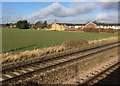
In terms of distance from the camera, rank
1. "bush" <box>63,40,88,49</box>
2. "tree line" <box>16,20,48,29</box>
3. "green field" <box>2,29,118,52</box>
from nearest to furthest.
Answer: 1. "bush" <box>63,40,88,49</box>
2. "green field" <box>2,29,118,52</box>
3. "tree line" <box>16,20,48,29</box>

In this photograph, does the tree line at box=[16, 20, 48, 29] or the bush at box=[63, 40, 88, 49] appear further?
the tree line at box=[16, 20, 48, 29]

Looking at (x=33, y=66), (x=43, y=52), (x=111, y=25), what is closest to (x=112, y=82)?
(x=33, y=66)

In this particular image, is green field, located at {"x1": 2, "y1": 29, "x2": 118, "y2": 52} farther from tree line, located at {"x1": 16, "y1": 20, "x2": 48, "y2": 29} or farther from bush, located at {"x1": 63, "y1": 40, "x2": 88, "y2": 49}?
tree line, located at {"x1": 16, "y1": 20, "x2": 48, "y2": 29}

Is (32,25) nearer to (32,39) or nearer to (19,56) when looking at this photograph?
(32,39)

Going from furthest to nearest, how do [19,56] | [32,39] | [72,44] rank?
[32,39], [72,44], [19,56]

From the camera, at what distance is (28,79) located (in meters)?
12.3

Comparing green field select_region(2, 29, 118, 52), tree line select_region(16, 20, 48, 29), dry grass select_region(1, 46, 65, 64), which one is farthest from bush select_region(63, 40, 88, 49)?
tree line select_region(16, 20, 48, 29)

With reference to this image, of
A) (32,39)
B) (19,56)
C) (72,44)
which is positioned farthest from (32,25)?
(19,56)

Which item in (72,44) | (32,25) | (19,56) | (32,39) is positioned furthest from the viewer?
(32,25)

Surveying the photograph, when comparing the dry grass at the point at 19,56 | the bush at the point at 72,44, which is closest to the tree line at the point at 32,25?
the bush at the point at 72,44

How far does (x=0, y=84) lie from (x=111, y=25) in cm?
15481

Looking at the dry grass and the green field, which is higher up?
the dry grass

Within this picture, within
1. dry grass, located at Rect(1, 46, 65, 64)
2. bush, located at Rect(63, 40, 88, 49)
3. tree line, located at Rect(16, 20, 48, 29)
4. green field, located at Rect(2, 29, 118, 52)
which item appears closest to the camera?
dry grass, located at Rect(1, 46, 65, 64)

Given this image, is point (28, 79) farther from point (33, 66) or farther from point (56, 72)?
point (33, 66)
